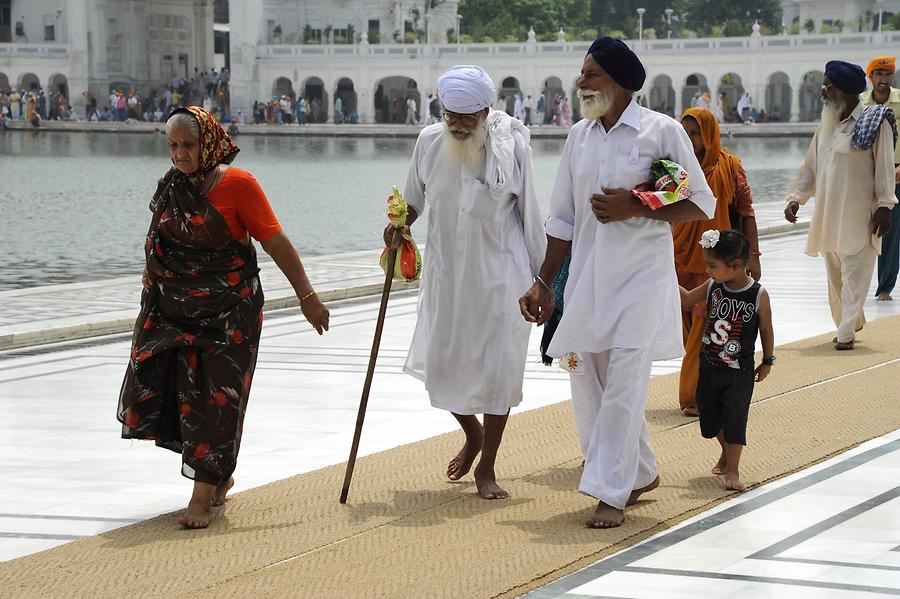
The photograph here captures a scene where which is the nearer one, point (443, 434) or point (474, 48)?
point (443, 434)

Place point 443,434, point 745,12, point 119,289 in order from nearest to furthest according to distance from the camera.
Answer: point 443,434 → point 119,289 → point 745,12

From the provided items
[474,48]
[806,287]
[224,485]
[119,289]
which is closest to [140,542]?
[224,485]

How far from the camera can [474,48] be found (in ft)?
216

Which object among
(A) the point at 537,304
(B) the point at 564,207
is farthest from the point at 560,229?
(A) the point at 537,304

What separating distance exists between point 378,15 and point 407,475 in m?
73.6

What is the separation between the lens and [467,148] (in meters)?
5.14

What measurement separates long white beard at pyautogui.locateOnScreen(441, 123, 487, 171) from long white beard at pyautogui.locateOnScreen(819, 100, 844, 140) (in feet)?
12.1

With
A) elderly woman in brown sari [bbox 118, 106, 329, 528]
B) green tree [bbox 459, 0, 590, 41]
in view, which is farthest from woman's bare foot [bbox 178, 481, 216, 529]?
green tree [bbox 459, 0, 590, 41]

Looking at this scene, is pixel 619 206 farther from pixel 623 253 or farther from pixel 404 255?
pixel 404 255

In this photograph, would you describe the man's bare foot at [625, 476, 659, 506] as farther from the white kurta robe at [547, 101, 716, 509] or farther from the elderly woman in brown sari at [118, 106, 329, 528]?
the elderly woman in brown sari at [118, 106, 329, 528]

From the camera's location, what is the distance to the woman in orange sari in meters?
6.44

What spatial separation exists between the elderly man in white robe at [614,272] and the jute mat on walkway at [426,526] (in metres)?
0.21

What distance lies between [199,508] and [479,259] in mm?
1254

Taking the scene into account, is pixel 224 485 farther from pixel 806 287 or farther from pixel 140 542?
pixel 806 287
